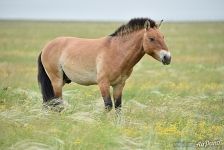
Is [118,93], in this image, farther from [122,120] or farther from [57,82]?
[57,82]

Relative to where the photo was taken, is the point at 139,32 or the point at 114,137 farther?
the point at 139,32

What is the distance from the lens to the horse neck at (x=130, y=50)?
11.0 meters

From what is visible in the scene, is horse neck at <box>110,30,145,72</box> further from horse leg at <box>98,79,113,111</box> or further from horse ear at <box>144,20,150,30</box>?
horse leg at <box>98,79,113,111</box>

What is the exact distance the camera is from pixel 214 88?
16.6 meters

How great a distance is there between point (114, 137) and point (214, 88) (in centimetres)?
933

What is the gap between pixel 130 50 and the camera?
36.2 feet

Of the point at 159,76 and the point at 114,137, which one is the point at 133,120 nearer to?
the point at 114,137

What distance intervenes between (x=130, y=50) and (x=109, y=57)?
0.45 m

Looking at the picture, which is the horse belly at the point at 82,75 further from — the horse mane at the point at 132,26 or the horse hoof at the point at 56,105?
the horse mane at the point at 132,26

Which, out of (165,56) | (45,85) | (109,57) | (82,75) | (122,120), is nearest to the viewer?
(122,120)

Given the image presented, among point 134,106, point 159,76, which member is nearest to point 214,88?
point 159,76

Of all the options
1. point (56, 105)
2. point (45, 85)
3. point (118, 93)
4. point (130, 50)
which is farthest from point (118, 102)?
point (45, 85)

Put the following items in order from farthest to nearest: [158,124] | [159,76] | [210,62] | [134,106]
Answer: [210,62]
[159,76]
[134,106]
[158,124]

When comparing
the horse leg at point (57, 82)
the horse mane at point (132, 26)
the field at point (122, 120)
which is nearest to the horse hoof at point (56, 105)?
the field at point (122, 120)
